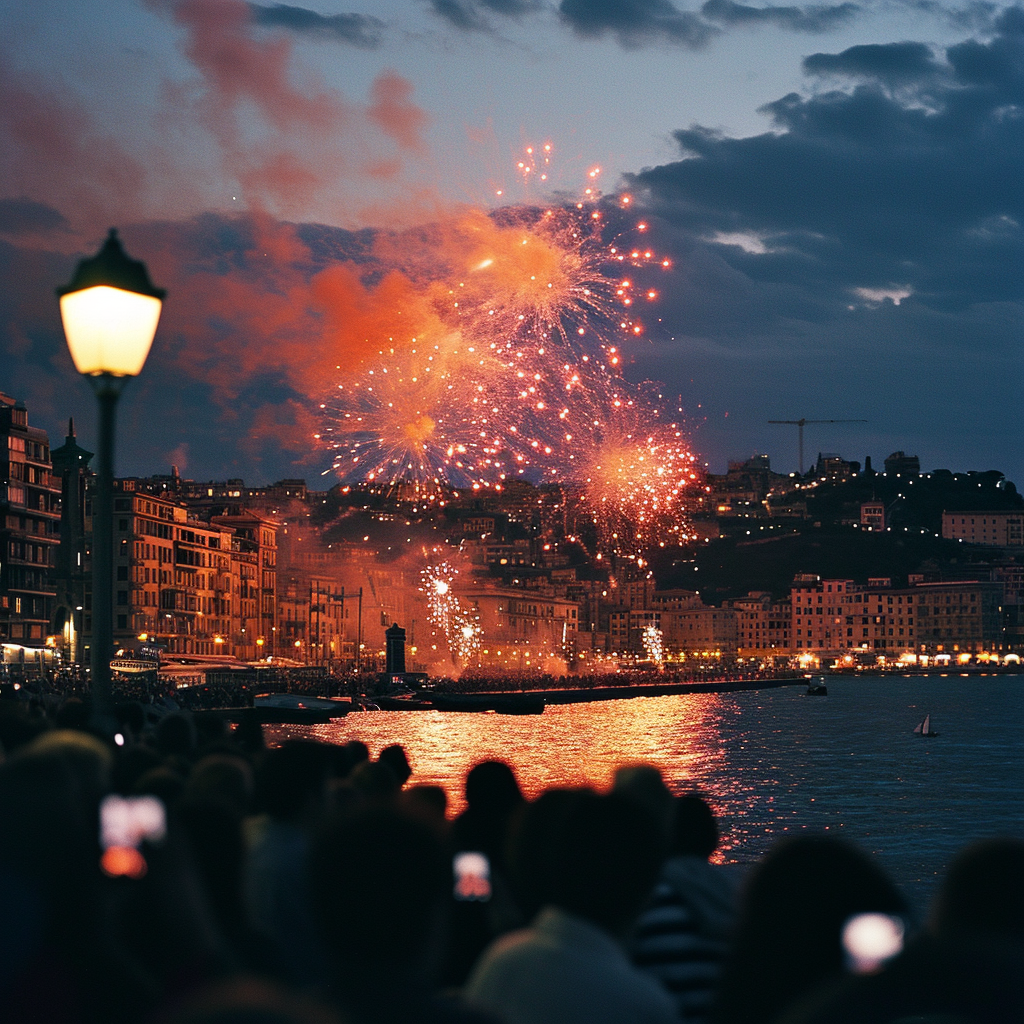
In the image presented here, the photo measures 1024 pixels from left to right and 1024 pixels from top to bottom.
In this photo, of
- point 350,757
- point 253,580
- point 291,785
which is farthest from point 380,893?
point 253,580

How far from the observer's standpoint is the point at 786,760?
68.8 metres

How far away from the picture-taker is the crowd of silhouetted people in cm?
385

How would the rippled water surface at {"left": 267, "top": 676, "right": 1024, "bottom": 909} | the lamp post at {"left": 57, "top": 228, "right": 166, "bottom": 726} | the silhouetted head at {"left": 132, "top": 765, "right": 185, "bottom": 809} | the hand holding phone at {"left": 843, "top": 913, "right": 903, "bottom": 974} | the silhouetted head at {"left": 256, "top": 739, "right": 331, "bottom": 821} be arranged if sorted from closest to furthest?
the hand holding phone at {"left": 843, "top": 913, "right": 903, "bottom": 974} < the silhouetted head at {"left": 132, "top": 765, "right": 185, "bottom": 809} < the silhouetted head at {"left": 256, "top": 739, "right": 331, "bottom": 821} < the lamp post at {"left": 57, "top": 228, "right": 166, "bottom": 726} < the rippled water surface at {"left": 267, "top": 676, "right": 1024, "bottom": 909}

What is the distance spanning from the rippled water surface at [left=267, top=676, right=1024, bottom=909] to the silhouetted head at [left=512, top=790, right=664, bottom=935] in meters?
24.2

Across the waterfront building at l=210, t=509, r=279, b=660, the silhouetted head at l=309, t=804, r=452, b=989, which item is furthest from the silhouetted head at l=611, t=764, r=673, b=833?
the waterfront building at l=210, t=509, r=279, b=660

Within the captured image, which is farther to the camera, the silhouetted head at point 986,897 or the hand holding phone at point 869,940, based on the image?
the silhouetted head at point 986,897

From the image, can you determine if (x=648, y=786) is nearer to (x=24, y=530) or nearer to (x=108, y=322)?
(x=108, y=322)

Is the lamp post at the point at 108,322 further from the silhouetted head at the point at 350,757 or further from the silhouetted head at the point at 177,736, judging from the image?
the silhouetted head at the point at 350,757

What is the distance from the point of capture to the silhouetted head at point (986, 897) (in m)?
4.76

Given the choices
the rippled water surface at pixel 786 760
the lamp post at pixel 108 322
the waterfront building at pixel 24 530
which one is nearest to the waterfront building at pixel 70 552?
the waterfront building at pixel 24 530

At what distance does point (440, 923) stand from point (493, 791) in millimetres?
4437

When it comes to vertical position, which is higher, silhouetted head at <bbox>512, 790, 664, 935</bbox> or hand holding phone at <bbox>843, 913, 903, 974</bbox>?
silhouetted head at <bbox>512, 790, 664, 935</bbox>

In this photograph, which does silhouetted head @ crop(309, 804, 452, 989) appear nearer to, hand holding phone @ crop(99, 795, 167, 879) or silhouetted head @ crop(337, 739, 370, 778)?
hand holding phone @ crop(99, 795, 167, 879)

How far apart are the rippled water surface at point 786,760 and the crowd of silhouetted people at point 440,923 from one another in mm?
23089
